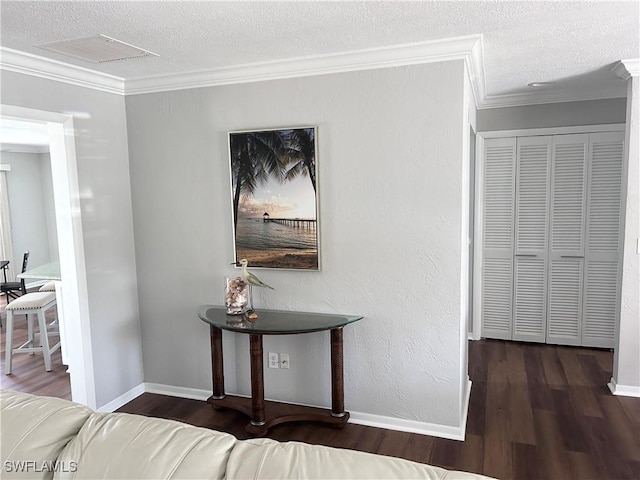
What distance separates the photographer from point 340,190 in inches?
115

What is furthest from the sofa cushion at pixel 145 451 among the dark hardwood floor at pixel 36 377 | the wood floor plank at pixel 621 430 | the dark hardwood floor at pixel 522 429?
the dark hardwood floor at pixel 36 377

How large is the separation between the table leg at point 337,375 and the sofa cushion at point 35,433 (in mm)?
1683

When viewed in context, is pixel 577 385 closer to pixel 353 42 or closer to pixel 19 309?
pixel 353 42

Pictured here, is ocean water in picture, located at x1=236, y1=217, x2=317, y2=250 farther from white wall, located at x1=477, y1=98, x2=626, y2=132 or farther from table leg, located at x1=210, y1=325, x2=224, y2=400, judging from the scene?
white wall, located at x1=477, y1=98, x2=626, y2=132

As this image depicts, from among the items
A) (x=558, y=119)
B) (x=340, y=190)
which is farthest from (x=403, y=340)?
(x=558, y=119)

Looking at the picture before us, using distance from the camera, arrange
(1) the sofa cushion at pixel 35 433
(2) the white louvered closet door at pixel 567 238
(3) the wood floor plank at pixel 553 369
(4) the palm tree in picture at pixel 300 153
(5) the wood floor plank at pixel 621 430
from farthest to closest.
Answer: (2) the white louvered closet door at pixel 567 238 < (3) the wood floor plank at pixel 553 369 < (4) the palm tree in picture at pixel 300 153 < (5) the wood floor plank at pixel 621 430 < (1) the sofa cushion at pixel 35 433

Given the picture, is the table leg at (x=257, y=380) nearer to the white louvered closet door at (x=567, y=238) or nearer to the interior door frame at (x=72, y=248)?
the interior door frame at (x=72, y=248)

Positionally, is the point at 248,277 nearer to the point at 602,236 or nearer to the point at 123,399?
the point at 123,399

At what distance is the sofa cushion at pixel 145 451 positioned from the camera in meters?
1.13

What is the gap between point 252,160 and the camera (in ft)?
10.1

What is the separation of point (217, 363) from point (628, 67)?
3.34 meters

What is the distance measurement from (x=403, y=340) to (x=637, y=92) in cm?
228

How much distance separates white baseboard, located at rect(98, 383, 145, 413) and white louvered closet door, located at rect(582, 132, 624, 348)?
3889mm

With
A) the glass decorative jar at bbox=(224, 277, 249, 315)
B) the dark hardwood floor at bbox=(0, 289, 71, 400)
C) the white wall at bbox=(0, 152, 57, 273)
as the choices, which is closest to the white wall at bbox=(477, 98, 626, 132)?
the glass decorative jar at bbox=(224, 277, 249, 315)
